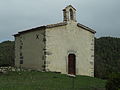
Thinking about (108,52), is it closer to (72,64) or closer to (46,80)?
(72,64)

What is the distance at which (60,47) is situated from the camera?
84.1ft

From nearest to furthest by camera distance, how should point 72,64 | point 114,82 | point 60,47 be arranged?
point 114,82, point 60,47, point 72,64

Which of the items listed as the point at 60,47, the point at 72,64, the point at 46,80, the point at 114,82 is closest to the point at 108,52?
the point at 72,64

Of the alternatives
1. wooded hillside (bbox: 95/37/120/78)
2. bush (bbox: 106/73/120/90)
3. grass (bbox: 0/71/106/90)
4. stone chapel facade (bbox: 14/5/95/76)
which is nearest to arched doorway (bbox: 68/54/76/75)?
stone chapel facade (bbox: 14/5/95/76)

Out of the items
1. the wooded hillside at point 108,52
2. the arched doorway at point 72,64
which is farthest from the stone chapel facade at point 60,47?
the wooded hillside at point 108,52

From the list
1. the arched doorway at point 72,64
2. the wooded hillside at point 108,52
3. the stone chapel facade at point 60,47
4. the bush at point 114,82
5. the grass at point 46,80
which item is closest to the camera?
the bush at point 114,82

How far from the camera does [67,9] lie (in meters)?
26.7

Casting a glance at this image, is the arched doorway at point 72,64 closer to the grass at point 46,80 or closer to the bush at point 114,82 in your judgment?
the grass at point 46,80

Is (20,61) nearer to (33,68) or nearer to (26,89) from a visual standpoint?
(33,68)

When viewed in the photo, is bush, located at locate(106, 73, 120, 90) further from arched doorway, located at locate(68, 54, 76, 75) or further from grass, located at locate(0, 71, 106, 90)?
arched doorway, located at locate(68, 54, 76, 75)

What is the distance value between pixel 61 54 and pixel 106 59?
55.9 ft

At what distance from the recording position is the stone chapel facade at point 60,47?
82.0 ft

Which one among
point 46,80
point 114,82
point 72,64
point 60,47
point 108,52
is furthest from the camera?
point 108,52

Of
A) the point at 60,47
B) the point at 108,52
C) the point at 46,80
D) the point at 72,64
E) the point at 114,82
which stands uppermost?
the point at 108,52
